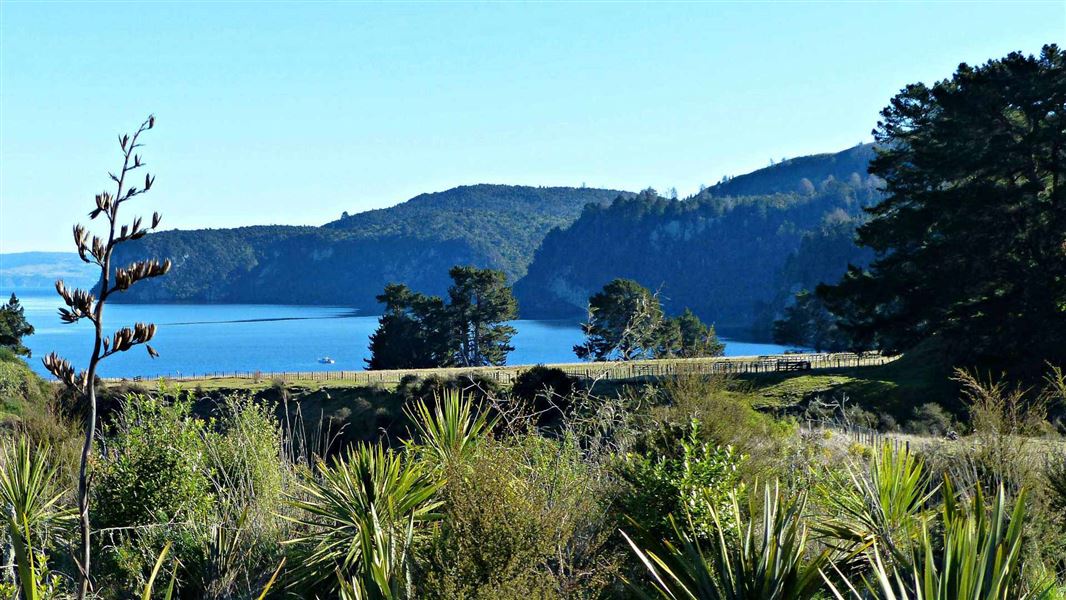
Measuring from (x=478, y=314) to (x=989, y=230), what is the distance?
4151cm

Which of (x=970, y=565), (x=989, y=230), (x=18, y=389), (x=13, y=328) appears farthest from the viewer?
(x=13, y=328)

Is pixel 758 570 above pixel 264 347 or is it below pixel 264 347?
above

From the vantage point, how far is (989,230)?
32188mm

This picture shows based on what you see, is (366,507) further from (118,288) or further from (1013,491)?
(1013,491)

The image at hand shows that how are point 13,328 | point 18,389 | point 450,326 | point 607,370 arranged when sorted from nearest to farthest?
point 18,389 < point 607,370 < point 13,328 < point 450,326

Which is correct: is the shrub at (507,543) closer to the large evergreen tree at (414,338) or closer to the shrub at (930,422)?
the shrub at (930,422)

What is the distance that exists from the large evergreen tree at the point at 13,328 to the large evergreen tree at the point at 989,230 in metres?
39.4

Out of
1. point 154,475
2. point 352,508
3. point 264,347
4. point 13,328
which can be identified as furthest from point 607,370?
point 264,347

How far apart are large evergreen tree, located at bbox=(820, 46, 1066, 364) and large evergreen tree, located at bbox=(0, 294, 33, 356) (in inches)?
1552

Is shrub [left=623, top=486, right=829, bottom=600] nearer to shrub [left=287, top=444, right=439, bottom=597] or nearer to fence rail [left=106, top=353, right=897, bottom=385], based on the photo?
shrub [left=287, top=444, right=439, bottom=597]

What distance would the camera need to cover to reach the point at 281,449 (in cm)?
1170

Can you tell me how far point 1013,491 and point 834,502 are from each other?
4.01m

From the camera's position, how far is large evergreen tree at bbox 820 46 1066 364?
31.7 metres

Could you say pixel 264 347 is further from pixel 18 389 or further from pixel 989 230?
pixel 989 230
